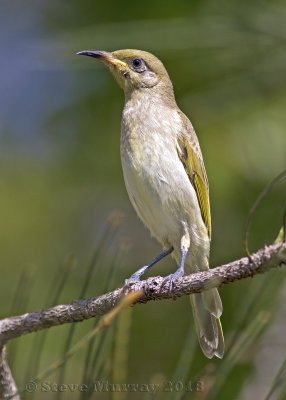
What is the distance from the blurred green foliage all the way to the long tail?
141 mm

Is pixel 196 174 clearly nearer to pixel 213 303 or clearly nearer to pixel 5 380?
pixel 213 303

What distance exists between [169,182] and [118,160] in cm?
106

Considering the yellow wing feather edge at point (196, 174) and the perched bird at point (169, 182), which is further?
the yellow wing feather edge at point (196, 174)

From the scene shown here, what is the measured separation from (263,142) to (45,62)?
1.36m

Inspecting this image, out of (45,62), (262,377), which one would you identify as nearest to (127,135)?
(45,62)

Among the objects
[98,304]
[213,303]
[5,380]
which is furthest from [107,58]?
[5,380]

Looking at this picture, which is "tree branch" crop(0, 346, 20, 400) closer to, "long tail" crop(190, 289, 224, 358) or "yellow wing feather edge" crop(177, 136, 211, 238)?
"long tail" crop(190, 289, 224, 358)

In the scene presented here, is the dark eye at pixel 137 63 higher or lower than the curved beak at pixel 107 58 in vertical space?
lower

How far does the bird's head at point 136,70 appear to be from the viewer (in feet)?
13.5

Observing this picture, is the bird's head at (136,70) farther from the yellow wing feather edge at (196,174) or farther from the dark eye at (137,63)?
the yellow wing feather edge at (196,174)

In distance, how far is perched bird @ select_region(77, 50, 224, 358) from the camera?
11.6 feet

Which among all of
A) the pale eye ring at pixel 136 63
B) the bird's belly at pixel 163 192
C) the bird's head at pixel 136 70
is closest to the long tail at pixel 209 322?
the bird's belly at pixel 163 192

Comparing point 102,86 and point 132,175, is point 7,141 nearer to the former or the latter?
point 102,86

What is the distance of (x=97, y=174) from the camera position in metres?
4.69
